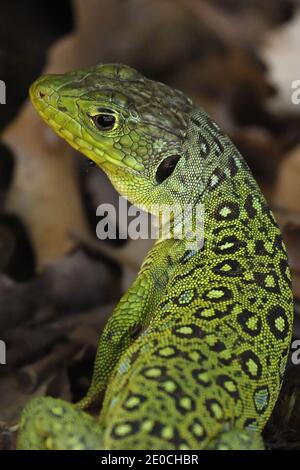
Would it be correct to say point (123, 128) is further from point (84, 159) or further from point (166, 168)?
point (84, 159)

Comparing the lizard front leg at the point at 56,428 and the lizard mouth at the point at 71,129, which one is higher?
the lizard mouth at the point at 71,129

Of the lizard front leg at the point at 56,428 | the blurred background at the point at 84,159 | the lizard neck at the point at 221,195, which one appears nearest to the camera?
the lizard front leg at the point at 56,428

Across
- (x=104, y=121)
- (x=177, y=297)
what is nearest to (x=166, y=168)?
(x=104, y=121)

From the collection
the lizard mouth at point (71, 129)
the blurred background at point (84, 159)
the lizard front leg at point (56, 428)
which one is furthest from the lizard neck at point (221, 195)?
the lizard front leg at point (56, 428)

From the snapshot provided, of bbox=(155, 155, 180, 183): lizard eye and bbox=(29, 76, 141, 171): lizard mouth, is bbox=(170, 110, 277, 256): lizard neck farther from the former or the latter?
bbox=(29, 76, 141, 171): lizard mouth

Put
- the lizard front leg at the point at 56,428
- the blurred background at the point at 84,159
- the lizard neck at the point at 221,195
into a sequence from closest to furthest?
the lizard front leg at the point at 56,428 < the lizard neck at the point at 221,195 < the blurred background at the point at 84,159

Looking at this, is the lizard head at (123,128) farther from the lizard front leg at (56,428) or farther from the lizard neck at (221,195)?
the lizard front leg at (56,428)
